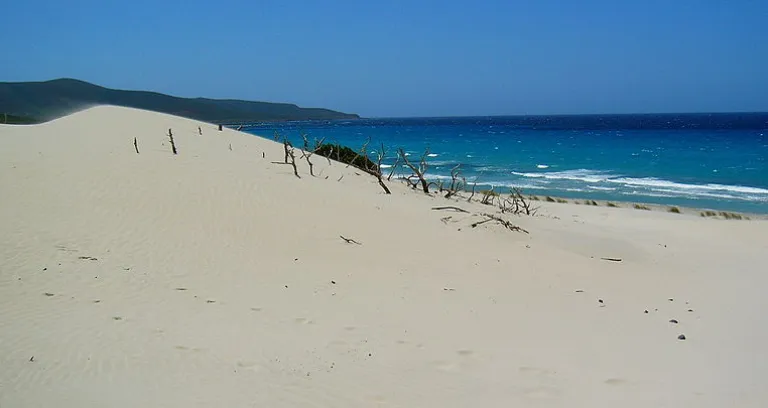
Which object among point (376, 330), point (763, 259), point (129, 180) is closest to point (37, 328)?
point (376, 330)

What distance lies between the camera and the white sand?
5.26 metres

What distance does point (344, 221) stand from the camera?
12.2m

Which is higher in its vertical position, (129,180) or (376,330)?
(129,180)

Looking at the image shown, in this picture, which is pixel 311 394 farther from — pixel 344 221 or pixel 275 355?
pixel 344 221

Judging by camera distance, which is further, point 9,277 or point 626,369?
point 9,277

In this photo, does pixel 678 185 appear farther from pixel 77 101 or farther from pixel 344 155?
pixel 77 101


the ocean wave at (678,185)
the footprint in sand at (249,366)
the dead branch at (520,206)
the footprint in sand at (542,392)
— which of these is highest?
the footprint in sand at (249,366)

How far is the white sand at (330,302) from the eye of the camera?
5.26 m

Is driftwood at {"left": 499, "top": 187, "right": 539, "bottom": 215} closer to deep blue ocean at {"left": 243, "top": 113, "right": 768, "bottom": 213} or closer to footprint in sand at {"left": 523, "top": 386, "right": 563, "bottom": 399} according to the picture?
deep blue ocean at {"left": 243, "top": 113, "right": 768, "bottom": 213}

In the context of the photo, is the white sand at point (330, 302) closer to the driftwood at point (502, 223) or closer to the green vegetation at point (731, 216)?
the driftwood at point (502, 223)

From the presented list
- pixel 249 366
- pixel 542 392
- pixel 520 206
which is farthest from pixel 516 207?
pixel 249 366

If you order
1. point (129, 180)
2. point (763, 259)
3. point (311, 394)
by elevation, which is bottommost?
point (763, 259)

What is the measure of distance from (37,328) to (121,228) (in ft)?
14.1

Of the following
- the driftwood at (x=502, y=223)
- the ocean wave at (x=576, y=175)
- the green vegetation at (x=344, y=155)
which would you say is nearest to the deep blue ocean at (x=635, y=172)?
the ocean wave at (x=576, y=175)
